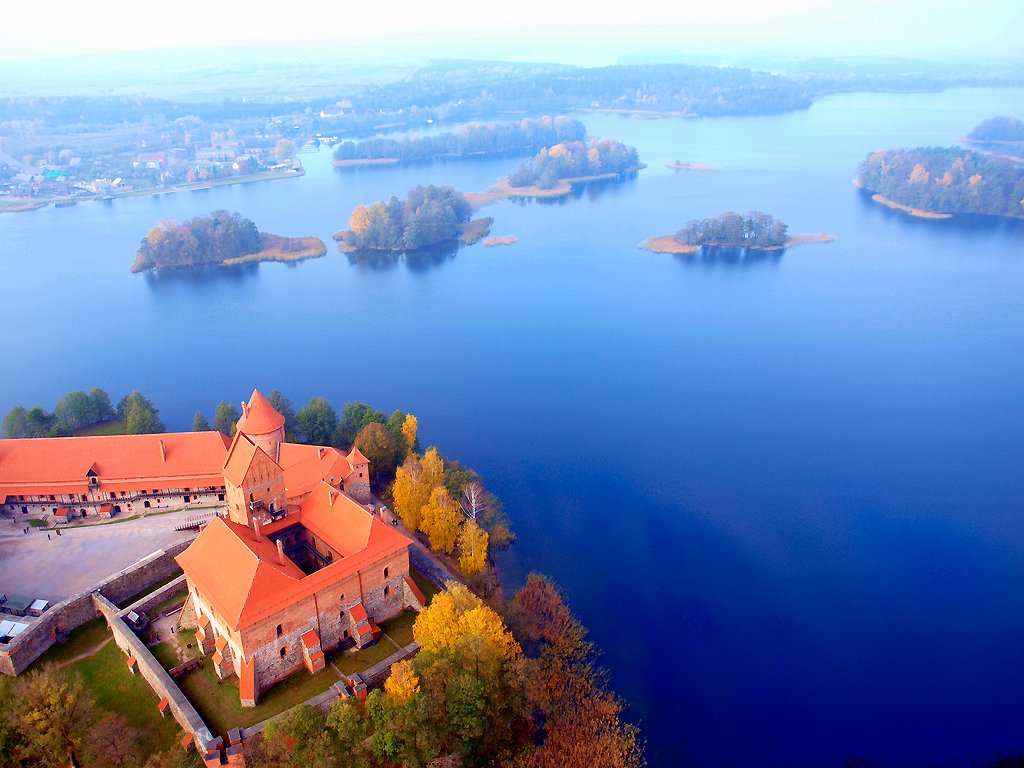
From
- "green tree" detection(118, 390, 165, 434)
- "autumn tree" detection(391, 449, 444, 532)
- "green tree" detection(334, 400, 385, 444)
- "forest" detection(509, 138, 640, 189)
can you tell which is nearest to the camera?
"autumn tree" detection(391, 449, 444, 532)

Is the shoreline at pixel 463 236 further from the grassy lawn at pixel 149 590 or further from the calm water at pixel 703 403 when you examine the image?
the grassy lawn at pixel 149 590

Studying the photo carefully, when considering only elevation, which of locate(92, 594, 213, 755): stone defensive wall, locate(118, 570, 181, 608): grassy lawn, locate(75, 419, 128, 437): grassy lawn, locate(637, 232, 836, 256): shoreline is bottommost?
locate(637, 232, 836, 256): shoreline

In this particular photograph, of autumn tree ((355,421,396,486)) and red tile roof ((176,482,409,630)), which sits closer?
red tile roof ((176,482,409,630))

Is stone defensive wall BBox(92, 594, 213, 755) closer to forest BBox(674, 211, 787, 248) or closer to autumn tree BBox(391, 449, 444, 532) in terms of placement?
autumn tree BBox(391, 449, 444, 532)

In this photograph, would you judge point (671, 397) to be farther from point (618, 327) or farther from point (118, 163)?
point (118, 163)

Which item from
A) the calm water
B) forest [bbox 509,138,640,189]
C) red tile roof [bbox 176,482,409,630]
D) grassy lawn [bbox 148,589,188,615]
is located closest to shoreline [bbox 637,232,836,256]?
the calm water

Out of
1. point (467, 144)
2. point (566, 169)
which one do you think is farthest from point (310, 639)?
point (467, 144)
